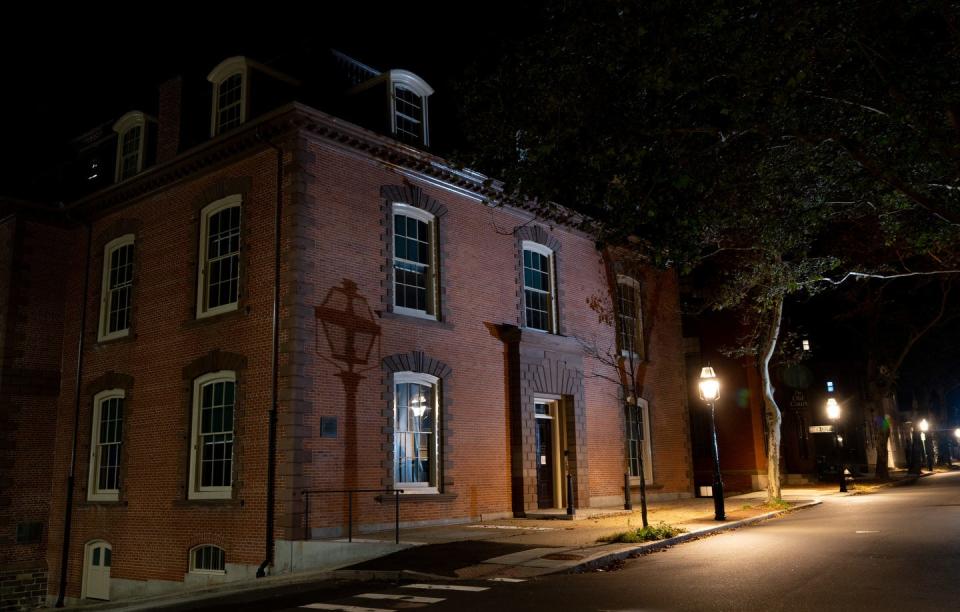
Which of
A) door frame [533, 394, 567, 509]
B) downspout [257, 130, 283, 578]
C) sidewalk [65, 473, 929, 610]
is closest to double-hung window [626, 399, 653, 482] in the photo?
door frame [533, 394, 567, 509]

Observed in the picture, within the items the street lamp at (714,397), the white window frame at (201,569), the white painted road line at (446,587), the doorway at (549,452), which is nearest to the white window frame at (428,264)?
the doorway at (549,452)

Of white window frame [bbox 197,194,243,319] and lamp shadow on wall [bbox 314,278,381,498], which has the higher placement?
white window frame [bbox 197,194,243,319]

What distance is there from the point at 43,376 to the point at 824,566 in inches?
746

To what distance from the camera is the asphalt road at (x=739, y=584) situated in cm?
888

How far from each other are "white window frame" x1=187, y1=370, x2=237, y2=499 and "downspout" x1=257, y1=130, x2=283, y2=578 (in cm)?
122

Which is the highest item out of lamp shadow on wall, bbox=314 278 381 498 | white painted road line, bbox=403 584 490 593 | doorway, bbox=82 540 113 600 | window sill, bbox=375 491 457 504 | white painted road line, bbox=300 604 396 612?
lamp shadow on wall, bbox=314 278 381 498

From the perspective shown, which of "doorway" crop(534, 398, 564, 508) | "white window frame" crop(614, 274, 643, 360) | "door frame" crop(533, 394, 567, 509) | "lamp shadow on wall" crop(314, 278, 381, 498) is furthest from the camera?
"white window frame" crop(614, 274, 643, 360)

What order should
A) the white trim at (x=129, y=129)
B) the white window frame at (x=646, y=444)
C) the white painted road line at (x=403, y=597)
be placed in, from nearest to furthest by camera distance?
the white painted road line at (x=403, y=597)
the white trim at (x=129, y=129)
the white window frame at (x=646, y=444)

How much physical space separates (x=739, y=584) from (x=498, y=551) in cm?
471

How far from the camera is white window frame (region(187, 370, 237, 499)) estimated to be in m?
16.3

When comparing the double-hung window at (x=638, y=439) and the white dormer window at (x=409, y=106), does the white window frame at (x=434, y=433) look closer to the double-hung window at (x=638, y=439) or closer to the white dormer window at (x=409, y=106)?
the white dormer window at (x=409, y=106)

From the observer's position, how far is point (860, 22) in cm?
1145

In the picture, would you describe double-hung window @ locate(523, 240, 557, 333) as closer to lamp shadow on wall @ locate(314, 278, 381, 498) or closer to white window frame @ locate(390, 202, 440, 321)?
white window frame @ locate(390, 202, 440, 321)

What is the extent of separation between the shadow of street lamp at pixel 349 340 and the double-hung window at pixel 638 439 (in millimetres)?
9999
